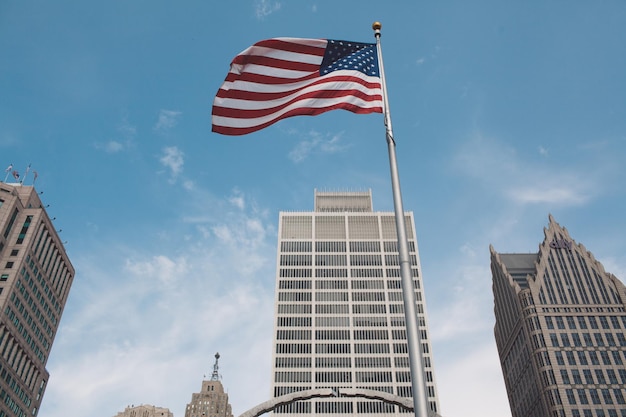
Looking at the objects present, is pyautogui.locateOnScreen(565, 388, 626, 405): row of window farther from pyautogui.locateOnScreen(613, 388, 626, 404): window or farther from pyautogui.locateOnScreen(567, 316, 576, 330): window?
pyautogui.locateOnScreen(567, 316, 576, 330): window

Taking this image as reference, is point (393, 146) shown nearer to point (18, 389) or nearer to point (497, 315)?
point (18, 389)

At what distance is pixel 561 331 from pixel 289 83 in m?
143

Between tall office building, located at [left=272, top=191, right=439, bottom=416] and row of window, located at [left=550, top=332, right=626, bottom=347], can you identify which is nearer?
tall office building, located at [left=272, top=191, right=439, bottom=416]

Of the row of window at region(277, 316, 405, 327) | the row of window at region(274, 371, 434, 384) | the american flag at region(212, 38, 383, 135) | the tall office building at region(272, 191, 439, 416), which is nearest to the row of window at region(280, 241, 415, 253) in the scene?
the tall office building at region(272, 191, 439, 416)

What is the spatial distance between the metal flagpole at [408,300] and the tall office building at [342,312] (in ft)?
362

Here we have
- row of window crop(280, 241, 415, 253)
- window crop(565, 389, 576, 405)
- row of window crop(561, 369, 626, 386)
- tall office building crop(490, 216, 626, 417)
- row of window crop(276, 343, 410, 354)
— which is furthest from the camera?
row of window crop(280, 241, 415, 253)

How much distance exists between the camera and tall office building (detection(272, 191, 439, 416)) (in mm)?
125812

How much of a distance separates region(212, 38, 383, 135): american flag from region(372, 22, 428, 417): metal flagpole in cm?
160

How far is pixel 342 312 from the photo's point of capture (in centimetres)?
13788

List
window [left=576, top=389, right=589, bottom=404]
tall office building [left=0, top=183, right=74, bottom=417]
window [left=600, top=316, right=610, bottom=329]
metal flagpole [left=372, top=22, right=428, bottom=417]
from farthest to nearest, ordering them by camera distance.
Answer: window [left=600, top=316, right=610, bottom=329], window [left=576, top=389, right=589, bottom=404], tall office building [left=0, top=183, right=74, bottom=417], metal flagpole [left=372, top=22, right=428, bottom=417]

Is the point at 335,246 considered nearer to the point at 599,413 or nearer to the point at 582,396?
the point at 582,396

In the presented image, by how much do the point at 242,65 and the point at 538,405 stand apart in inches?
5831

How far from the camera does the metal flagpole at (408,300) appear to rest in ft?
47.0

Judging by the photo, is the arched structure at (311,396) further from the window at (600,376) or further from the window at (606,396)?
the window at (600,376)
